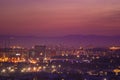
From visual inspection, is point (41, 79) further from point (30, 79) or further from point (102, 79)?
point (102, 79)

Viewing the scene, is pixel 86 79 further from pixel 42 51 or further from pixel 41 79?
pixel 42 51

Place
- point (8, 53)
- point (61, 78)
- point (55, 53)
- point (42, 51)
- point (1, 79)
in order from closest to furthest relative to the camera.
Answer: point (1, 79) → point (61, 78) → point (8, 53) → point (42, 51) → point (55, 53)

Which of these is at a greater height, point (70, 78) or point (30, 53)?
point (30, 53)

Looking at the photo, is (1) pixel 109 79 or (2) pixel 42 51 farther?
(2) pixel 42 51

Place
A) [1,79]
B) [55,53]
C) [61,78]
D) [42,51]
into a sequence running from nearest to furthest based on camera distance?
[1,79] < [61,78] < [42,51] < [55,53]

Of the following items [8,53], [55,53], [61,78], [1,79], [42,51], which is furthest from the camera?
[55,53]

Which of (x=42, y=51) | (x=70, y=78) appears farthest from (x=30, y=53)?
(x=70, y=78)

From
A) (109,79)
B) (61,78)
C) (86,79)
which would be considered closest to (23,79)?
(61,78)

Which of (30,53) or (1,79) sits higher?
(30,53)

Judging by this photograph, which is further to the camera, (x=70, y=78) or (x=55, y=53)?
(x=55, y=53)
